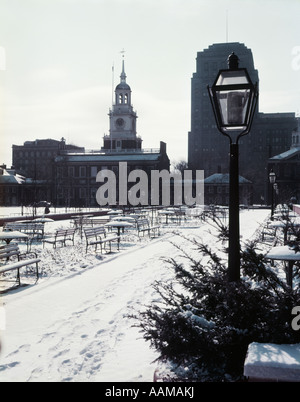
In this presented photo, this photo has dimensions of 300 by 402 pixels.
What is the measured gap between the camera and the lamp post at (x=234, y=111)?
13.6ft

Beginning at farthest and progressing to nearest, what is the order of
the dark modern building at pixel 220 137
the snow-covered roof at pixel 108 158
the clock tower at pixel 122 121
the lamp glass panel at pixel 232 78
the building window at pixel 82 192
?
the dark modern building at pixel 220 137
the clock tower at pixel 122 121
the building window at pixel 82 192
the snow-covered roof at pixel 108 158
the lamp glass panel at pixel 232 78

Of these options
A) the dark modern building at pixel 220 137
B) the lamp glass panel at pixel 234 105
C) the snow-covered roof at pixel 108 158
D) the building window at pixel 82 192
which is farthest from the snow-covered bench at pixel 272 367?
the dark modern building at pixel 220 137

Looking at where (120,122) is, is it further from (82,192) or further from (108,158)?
(82,192)

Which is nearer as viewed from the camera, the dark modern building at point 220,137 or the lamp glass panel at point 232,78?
the lamp glass panel at point 232,78

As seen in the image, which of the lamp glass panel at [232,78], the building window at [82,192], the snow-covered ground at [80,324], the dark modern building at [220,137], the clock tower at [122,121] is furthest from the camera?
the dark modern building at [220,137]

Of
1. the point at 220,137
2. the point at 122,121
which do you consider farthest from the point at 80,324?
the point at 220,137

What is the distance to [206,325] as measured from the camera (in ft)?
13.1

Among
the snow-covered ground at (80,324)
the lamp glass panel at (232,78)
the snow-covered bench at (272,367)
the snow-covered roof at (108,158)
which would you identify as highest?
the snow-covered roof at (108,158)

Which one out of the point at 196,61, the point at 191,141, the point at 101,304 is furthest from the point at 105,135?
the point at 101,304

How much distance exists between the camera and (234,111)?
4.24 m

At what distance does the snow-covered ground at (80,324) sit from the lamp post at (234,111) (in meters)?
0.79

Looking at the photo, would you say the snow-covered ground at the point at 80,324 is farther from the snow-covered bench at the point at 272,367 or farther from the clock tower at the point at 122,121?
the clock tower at the point at 122,121

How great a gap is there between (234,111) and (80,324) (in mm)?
4097
